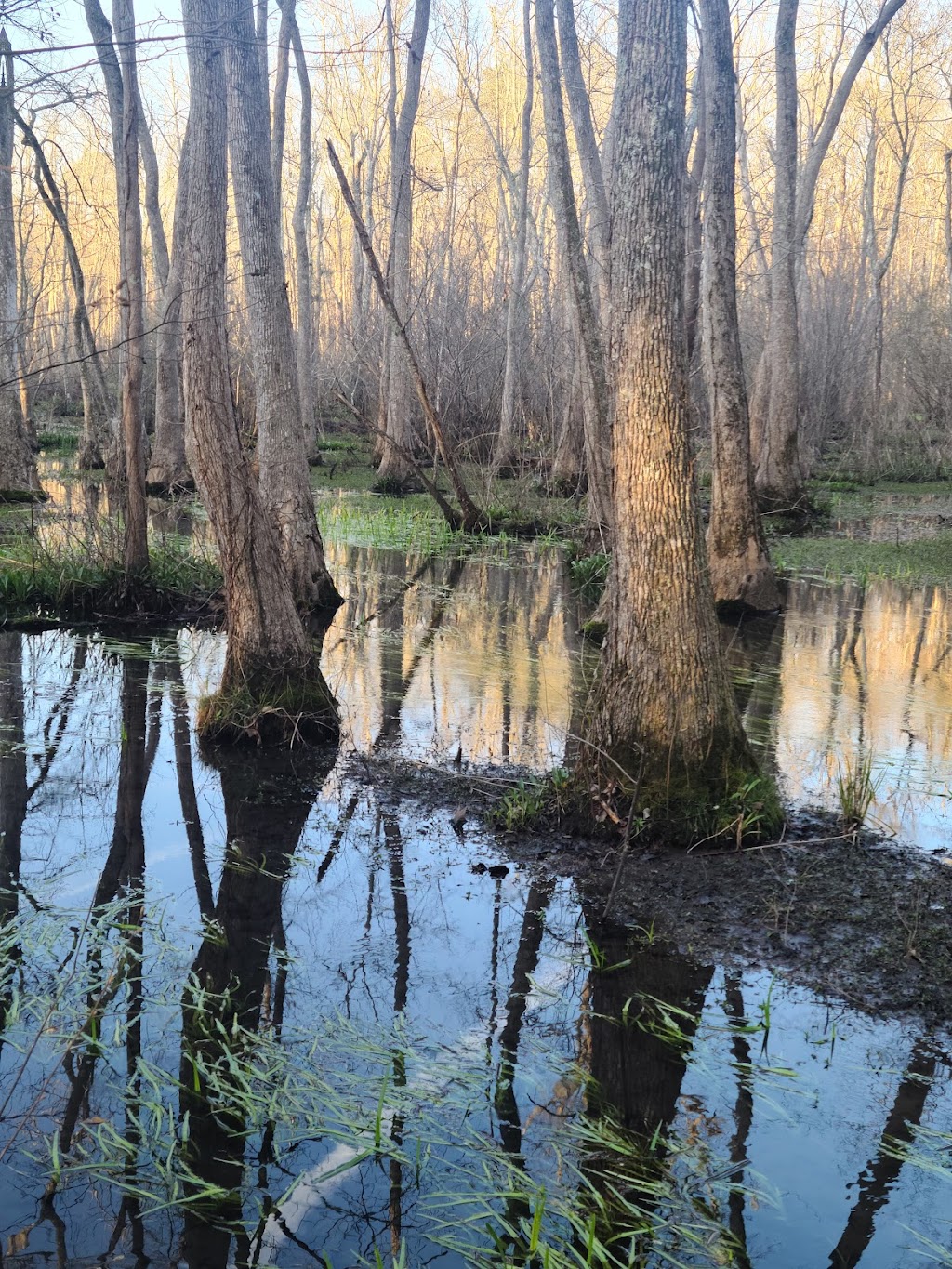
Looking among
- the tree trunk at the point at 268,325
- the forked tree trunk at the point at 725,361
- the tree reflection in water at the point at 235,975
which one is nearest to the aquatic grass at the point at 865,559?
the forked tree trunk at the point at 725,361

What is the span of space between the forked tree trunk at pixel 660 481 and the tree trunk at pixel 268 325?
2.91 m

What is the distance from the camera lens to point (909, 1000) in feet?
Answer: 13.1

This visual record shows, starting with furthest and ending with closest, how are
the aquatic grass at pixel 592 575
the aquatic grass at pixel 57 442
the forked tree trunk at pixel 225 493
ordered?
the aquatic grass at pixel 57 442 → the aquatic grass at pixel 592 575 → the forked tree trunk at pixel 225 493

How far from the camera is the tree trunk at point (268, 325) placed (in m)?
8.34

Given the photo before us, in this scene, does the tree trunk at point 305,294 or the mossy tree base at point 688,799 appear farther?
the tree trunk at point 305,294

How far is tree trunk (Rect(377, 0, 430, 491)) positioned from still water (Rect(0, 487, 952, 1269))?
45.8 ft

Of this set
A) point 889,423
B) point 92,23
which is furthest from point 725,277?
A: point 889,423

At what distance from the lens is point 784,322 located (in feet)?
56.5

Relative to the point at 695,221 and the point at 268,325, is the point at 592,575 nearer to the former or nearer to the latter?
the point at 268,325

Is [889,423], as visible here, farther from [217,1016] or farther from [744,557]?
[217,1016]

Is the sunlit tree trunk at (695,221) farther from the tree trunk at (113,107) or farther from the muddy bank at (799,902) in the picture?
the muddy bank at (799,902)

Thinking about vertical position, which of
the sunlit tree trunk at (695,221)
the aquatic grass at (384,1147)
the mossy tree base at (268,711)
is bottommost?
the aquatic grass at (384,1147)

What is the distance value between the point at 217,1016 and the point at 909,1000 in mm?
2390

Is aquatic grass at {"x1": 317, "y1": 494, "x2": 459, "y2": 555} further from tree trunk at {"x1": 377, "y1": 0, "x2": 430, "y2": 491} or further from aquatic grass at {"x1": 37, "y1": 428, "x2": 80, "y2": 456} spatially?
aquatic grass at {"x1": 37, "y1": 428, "x2": 80, "y2": 456}
